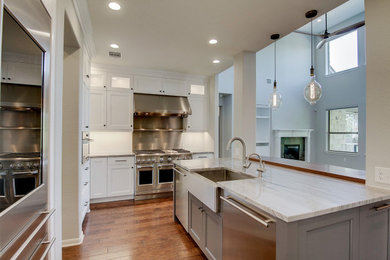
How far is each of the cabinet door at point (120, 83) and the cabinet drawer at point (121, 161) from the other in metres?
1.44

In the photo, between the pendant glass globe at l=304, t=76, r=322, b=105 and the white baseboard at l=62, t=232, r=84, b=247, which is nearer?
the white baseboard at l=62, t=232, r=84, b=247

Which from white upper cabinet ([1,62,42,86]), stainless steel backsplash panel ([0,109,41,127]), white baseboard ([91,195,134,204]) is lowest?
white baseboard ([91,195,134,204])

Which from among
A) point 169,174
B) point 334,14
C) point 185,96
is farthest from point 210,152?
point 334,14

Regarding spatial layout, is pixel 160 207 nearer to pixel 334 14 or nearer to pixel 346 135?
pixel 346 135

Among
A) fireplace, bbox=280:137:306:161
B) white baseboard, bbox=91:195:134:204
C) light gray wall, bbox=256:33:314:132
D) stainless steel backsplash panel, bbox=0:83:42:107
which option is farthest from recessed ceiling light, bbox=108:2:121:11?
fireplace, bbox=280:137:306:161

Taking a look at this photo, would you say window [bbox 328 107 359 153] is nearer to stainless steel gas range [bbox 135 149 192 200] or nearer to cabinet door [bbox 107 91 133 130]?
stainless steel gas range [bbox 135 149 192 200]

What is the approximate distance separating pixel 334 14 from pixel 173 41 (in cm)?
637

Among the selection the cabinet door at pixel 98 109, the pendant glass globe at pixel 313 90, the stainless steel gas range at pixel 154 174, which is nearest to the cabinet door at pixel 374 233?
the pendant glass globe at pixel 313 90

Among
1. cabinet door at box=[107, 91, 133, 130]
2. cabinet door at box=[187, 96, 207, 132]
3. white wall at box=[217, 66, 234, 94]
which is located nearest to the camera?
cabinet door at box=[107, 91, 133, 130]

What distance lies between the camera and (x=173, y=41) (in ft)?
10.0

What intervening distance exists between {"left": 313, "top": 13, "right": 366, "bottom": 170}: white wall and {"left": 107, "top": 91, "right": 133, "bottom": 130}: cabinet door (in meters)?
7.07

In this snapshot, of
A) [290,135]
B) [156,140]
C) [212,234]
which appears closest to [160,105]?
[156,140]

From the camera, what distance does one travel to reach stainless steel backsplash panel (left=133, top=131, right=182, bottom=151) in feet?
15.1

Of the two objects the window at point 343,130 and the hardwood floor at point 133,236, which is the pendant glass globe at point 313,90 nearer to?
the hardwood floor at point 133,236
